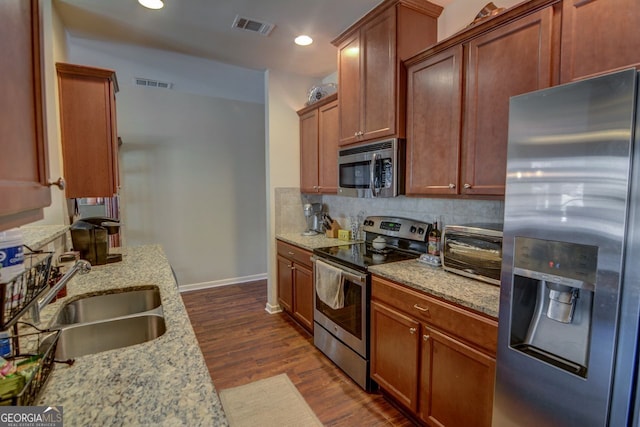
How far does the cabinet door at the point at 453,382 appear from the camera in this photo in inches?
57.6

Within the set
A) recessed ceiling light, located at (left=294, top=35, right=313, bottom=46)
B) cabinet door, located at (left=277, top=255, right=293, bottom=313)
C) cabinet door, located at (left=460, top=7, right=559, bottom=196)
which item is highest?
recessed ceiling light, located at (left=294, top=35, right=313, bottom=46)

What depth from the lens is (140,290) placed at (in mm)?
1819

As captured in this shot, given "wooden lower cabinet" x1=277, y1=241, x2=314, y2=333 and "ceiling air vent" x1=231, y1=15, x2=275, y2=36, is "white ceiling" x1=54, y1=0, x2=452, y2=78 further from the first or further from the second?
"wooden lower cabinet" x1=277, y1=241, x2=314, y2=333

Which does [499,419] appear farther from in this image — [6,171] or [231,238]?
[231,238]

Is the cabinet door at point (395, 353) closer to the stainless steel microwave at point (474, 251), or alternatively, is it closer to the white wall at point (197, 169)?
the stainless steel microwave at point (474, 251)

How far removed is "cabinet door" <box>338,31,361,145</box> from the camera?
8.40 ft

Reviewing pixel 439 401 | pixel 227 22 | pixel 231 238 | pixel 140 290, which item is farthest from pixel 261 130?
pixel 439 401

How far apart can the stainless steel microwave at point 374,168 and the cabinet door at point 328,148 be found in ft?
0.99

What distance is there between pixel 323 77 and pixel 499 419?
3.57 metres

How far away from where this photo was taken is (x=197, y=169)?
448 centimetres

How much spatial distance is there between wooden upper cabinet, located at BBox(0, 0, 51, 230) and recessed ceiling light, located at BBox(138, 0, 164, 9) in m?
1.69

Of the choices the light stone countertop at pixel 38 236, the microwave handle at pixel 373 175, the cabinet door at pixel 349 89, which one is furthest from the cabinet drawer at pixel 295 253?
the light stone countertop at pixel 38 236

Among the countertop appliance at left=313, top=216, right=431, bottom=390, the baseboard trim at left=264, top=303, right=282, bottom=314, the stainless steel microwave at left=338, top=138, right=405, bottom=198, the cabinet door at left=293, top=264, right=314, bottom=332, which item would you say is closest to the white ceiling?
the stainless steel microwave at left=338, top=138, right=405, bottom=198

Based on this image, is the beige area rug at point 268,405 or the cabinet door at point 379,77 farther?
the cabinet door at point 379,77
